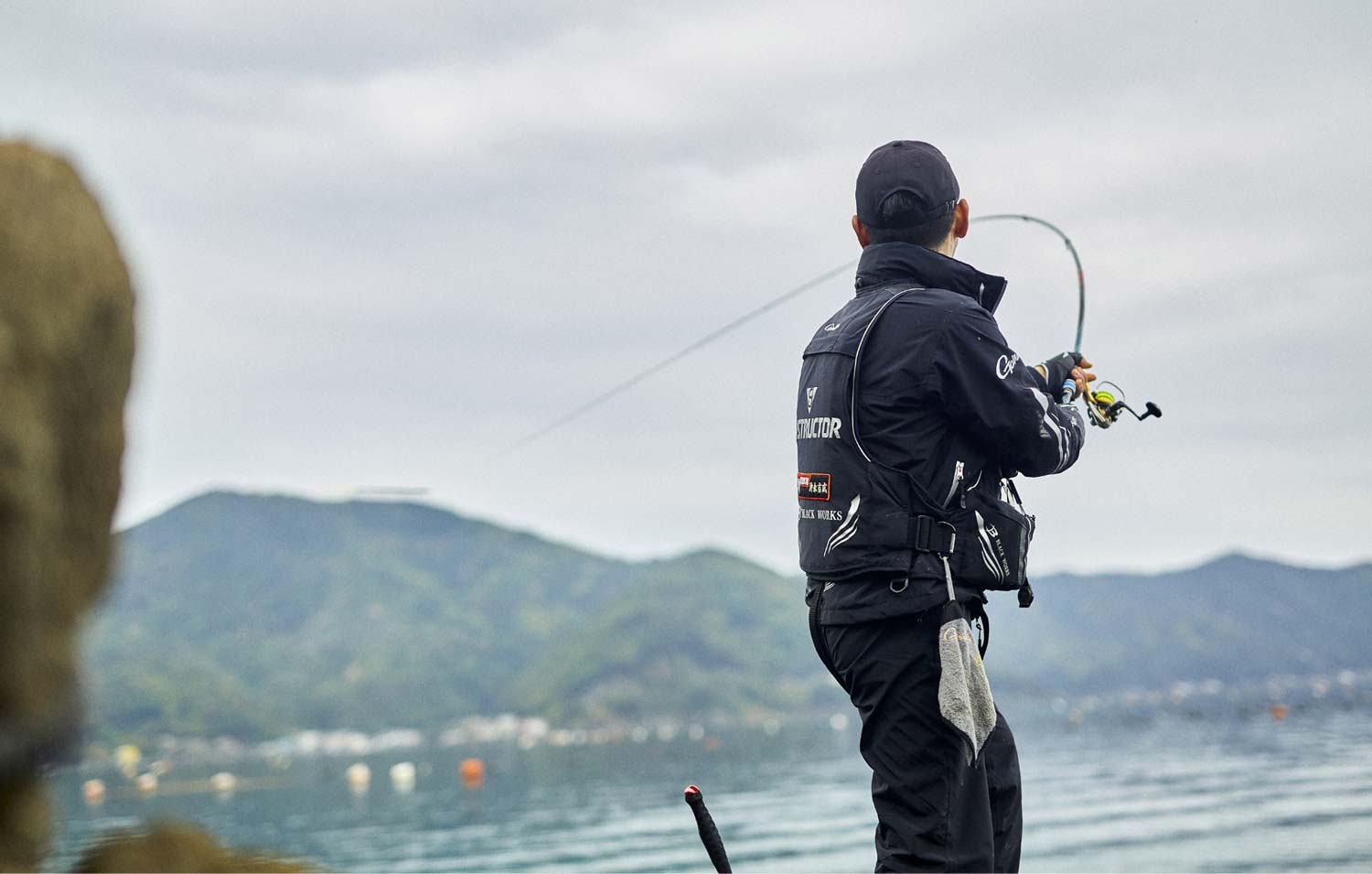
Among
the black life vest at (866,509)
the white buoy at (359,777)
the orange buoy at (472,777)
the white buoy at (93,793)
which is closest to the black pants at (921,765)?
the black life vest at (866,509)

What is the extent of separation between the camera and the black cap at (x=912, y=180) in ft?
16.8

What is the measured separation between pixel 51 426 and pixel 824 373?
3.26 m

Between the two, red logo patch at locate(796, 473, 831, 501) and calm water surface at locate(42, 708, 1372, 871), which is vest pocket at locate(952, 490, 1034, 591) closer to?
red logo patch at locate(796, 473, 831, 501)

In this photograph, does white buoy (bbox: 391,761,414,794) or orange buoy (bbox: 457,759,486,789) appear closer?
orange buoy (bbox: 457,759,486,789)

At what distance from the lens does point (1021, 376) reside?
4.80 meters

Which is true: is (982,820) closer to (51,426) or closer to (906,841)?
(906,841)

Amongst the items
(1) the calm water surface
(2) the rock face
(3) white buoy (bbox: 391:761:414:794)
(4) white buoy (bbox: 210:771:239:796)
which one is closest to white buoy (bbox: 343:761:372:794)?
(1) the calm water surface

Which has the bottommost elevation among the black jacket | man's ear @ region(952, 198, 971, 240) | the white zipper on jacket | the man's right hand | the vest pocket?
the vest pocket

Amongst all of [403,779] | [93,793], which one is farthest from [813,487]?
[93,793]

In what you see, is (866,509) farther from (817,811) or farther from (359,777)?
(359,777)

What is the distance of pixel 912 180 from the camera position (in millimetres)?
5133

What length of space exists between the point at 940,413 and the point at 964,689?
90cm

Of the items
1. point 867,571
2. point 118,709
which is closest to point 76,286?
point 867,571

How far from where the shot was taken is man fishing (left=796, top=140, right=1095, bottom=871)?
4.59 m
